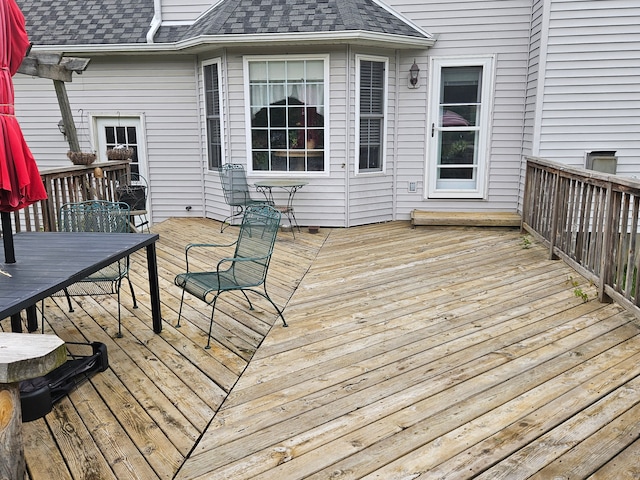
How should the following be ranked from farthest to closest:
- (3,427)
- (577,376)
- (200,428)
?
(577,376) < (200,428) < (3,427)

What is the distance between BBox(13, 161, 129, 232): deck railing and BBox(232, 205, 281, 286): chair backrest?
217 cm

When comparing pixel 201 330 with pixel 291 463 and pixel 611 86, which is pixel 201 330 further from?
pixel 611 86

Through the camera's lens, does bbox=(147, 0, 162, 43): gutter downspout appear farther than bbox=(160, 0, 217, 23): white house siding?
No

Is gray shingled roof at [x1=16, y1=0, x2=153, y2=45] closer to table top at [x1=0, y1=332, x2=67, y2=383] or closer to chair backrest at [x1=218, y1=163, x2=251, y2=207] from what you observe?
chair backrest at [x1=218, y1=163, x2=251, y2=207]

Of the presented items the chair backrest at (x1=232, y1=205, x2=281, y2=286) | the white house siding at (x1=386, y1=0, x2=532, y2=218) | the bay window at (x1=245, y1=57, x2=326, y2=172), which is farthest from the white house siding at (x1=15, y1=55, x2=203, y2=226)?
the chair backrest at (x1=232, y1=205, x2=281, y2=286)

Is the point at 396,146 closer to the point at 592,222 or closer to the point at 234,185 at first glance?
the point at 234,185

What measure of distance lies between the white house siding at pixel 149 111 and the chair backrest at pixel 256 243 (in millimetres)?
4411

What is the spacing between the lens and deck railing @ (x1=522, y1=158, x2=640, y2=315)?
3617 millimetres

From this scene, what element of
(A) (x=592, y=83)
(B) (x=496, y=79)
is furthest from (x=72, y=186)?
(A) (x=592, y=83)

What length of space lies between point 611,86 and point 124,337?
6145 mm

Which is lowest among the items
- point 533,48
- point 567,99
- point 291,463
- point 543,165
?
point 291,463

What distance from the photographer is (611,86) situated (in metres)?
6.22

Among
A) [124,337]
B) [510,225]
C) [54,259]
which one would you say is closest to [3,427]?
[54,259]

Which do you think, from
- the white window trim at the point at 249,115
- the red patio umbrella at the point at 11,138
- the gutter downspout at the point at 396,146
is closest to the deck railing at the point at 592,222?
the gutter downspout at the point at 396,146
